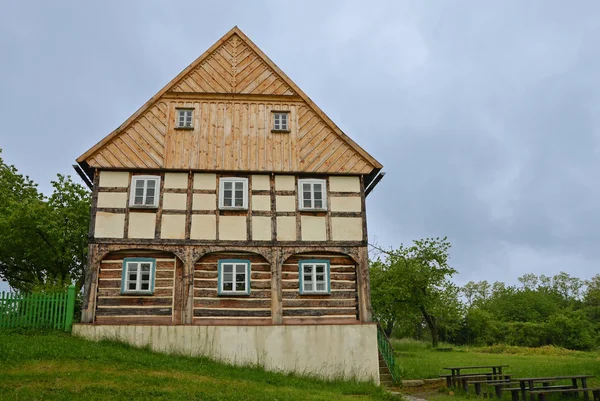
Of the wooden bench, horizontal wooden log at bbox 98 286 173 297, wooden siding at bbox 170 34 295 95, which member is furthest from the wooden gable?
the wooden bench

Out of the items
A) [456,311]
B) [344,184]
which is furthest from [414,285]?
[344,184]

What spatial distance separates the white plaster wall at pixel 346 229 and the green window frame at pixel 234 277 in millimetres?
3086

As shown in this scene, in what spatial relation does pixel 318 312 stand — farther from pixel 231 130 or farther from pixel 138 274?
pixel 231 130

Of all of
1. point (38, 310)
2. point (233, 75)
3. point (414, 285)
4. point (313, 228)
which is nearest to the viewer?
point (38, 310)

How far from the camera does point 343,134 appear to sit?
18.9 m

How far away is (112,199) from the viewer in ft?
57.5

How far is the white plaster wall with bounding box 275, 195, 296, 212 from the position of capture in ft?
59.1

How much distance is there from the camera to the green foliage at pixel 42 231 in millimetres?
25422

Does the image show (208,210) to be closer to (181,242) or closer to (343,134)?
(181,242)

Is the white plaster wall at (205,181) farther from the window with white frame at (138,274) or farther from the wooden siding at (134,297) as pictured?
the window with white frame at (138,274)

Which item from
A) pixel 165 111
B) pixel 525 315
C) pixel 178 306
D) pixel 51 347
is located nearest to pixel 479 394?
pixel 178 306

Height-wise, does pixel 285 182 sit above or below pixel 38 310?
above

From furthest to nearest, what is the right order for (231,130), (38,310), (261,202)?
(231,130)
(261,202)
(38,310)

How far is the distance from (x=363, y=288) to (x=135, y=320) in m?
7.35
